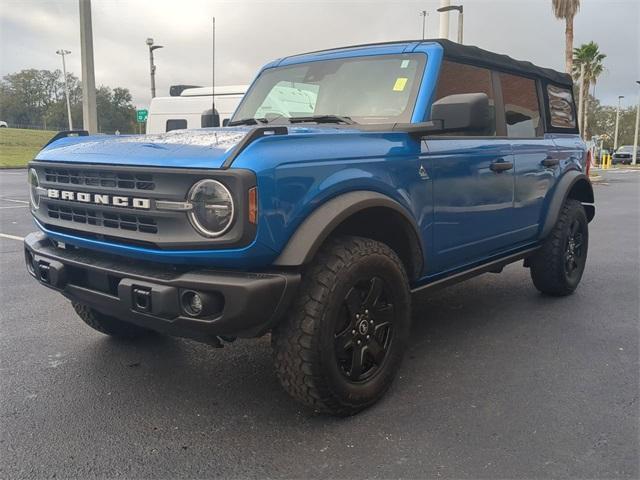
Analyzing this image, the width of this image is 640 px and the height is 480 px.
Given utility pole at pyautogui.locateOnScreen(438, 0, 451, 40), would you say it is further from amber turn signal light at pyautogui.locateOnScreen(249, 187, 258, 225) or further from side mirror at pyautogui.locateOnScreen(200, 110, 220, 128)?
amber turn signal light at pyautogui.locateOnScreen(249, 187, 258, 225)

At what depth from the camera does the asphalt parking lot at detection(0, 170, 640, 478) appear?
250cm

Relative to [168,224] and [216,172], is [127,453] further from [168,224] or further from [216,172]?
[216,172]

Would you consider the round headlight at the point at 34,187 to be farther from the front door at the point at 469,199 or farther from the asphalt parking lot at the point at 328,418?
the front door at the point at 469,199

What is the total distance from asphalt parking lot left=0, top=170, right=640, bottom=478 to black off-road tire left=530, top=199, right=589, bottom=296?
0.35 m

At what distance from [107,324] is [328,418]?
1.76 metres

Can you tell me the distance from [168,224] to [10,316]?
108 inches

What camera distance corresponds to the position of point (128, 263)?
9.04ft

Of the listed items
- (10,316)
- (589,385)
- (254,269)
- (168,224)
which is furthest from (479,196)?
(10,316)

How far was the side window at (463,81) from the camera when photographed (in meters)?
3.61

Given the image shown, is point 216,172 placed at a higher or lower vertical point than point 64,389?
higher

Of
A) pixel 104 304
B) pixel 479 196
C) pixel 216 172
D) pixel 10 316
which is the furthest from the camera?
pixel 10 316

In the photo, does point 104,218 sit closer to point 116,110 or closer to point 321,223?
point 321,223

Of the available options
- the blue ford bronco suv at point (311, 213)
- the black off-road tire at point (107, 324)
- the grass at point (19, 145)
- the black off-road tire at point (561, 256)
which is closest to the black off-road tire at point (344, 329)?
the blue ford bronco suv at point (311, 213)

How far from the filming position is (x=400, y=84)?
11.7 feet
